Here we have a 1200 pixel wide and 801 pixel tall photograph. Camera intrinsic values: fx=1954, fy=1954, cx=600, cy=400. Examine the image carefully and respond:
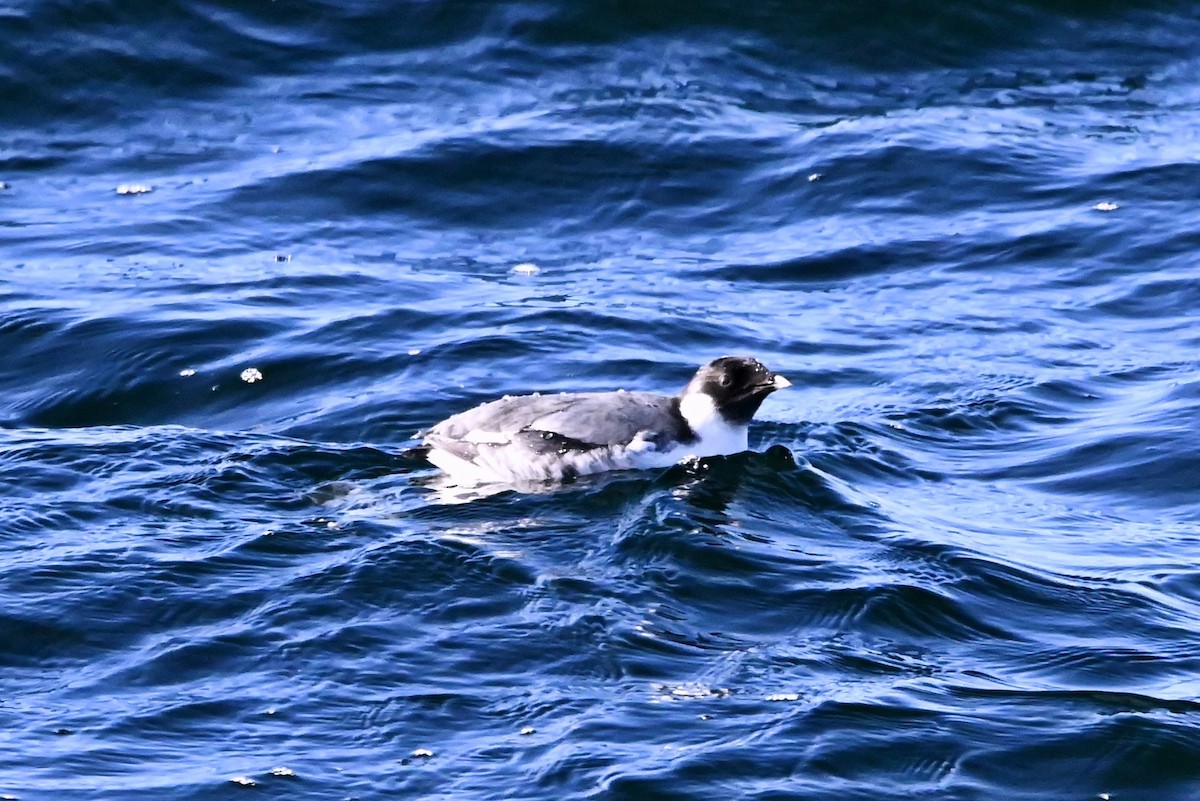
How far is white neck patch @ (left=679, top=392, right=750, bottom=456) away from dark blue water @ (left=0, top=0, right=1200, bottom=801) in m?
0.18

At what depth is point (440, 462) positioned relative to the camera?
11000mm

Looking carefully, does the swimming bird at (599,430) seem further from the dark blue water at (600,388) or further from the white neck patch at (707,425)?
the dark blue water at (600,388)

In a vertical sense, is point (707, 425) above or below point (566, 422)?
below

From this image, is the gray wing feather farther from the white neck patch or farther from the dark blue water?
the dark blue water

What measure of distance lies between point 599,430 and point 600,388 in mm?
2178

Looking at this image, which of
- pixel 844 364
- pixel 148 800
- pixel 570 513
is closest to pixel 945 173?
pixel 844 364

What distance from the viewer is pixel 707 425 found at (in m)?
11.3

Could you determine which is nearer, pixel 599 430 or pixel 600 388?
pixel 599 430

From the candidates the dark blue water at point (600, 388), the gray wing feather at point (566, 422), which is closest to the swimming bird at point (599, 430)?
the gray wing feather at point (566, 422)

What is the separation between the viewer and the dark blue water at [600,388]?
8.20m

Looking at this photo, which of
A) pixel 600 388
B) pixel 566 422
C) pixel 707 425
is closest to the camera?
pixel 566 422

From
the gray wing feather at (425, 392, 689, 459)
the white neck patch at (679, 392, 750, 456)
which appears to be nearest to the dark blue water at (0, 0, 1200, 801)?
the white neck patch at (679, 392, 750, 456)

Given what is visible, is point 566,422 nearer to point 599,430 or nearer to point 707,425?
point 599,430

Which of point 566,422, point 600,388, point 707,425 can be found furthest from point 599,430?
point 600,388
